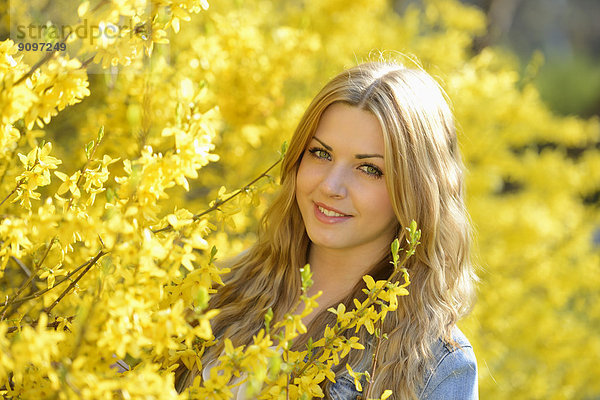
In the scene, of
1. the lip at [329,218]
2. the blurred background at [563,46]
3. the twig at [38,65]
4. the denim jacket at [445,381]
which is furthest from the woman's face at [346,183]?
the blurred background at [563,46]

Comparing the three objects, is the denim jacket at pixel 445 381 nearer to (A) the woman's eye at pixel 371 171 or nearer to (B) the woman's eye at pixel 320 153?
(A) the woman's eye at pixel 371 171

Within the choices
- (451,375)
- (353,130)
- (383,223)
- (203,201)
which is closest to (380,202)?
(383,223)

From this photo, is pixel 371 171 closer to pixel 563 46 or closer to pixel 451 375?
pixel 451 375

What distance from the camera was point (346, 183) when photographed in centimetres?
175

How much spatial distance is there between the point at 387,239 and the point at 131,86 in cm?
118

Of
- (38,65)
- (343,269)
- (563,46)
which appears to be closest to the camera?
(38,65)

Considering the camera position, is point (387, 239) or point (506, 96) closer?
point (387, 239)

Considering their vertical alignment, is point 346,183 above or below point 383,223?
above

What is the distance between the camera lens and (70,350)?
4.18ft

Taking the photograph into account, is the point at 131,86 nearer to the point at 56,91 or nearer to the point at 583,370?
the point at 56,91

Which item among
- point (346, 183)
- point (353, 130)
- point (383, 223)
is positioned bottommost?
point (383, 223)

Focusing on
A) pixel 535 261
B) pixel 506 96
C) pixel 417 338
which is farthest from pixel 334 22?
pixel 417 338

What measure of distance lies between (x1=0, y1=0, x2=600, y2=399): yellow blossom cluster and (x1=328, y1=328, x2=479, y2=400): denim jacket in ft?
0.19

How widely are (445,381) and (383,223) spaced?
A: 46 centimetres
